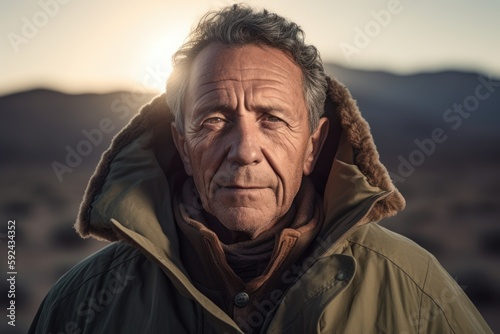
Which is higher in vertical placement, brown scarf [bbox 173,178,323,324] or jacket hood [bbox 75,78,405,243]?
jacket hood [bbox 75,78,405,243]

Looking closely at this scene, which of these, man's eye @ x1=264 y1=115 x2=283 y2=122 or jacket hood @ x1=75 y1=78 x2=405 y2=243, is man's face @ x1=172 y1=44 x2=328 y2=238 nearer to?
man's eye @ x1=264 y1=115 x2=283 y2=122

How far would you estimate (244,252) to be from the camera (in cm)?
271

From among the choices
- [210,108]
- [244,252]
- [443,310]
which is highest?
[210,108]

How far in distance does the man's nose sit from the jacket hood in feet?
1.16

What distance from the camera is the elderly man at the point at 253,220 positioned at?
8.31 feet

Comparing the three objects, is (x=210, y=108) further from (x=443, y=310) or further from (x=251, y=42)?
(x=443, y=310)

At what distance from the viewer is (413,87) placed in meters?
26.6

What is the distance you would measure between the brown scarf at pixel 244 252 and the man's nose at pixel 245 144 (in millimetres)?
296

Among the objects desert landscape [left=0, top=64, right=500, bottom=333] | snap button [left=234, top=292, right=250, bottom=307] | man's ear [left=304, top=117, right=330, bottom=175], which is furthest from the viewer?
desert landscape [left=0, top=64, right=500, bottom=333]

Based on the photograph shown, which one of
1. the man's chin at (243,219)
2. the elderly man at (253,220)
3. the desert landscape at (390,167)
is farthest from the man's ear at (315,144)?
the desert landscape at (390,167)

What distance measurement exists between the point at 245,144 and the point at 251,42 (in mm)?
445

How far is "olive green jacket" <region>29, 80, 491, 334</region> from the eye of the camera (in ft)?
8.16

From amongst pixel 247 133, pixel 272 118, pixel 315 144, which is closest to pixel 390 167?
pixel 315 144

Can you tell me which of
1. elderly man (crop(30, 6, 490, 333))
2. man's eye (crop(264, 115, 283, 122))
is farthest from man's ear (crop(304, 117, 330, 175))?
man's eye (crop(264, 115, 283, 122))
